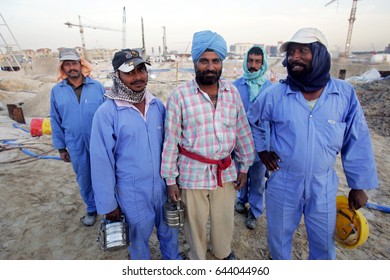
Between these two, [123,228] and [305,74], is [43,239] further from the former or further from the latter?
[305,74]

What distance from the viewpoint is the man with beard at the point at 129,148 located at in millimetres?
1989

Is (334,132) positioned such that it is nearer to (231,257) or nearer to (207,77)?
(207,77)

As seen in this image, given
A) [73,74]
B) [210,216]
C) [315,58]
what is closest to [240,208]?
[210,216]

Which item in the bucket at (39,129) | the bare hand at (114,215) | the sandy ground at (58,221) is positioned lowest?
the sandy ground at (58,221)

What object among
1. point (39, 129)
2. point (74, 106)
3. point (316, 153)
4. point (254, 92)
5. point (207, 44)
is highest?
point (207, 44)

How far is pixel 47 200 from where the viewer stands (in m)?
3.91

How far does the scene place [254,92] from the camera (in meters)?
3.13

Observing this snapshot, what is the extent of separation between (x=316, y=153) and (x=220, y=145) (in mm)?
806

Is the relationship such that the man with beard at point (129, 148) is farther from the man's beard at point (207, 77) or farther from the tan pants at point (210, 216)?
the man's beard at point (207, 77)

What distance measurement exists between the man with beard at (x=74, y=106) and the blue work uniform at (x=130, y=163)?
3.66 feet

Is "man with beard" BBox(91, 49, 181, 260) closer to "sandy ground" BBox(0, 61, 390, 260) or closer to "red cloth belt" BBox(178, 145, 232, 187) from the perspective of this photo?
"red cloth belt" BBox(178, 145, 232, 187)

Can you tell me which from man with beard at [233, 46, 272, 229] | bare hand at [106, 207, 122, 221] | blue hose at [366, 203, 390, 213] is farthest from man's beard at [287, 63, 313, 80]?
blue hose at [366, 203, 390, 213]

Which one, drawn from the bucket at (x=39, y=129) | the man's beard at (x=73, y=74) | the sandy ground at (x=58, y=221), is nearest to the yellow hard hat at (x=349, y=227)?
the sandy ground at (x=58, y=221)

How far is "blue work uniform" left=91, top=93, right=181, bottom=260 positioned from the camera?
1.99m
